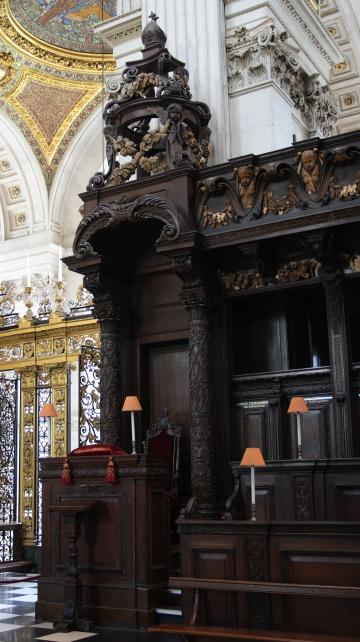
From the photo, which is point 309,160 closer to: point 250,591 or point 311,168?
point 311,168

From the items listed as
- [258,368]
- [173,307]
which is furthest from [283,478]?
Answer: [173,307]

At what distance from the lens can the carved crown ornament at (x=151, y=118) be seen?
8.20m

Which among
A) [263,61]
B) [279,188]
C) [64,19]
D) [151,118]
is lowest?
[279,188]

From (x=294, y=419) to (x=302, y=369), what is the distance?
513mm

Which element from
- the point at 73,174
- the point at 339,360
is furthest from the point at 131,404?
the point at 73,174

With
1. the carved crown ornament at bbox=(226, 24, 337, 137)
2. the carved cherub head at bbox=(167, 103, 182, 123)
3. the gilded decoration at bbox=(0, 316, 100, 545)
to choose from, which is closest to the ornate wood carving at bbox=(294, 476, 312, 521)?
the carved cherub head at bbox=(167, 103, 182, 123)

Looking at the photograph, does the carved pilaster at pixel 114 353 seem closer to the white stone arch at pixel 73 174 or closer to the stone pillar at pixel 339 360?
the stone pillar at pixel 339 360

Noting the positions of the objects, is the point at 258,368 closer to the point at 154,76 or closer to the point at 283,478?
the point at 283,478

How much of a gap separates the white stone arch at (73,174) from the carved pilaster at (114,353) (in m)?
10.7

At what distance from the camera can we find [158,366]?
28.7 feet

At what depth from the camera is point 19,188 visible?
19516mm

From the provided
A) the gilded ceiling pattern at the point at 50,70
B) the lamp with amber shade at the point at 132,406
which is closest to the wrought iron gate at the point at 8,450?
the lamp with amber shade at the point at 132,406

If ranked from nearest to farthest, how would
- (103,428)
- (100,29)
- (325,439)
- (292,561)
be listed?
(292,561) < (325,439) < (103,428) < (100,29)

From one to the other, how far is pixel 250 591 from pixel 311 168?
12.0ft
